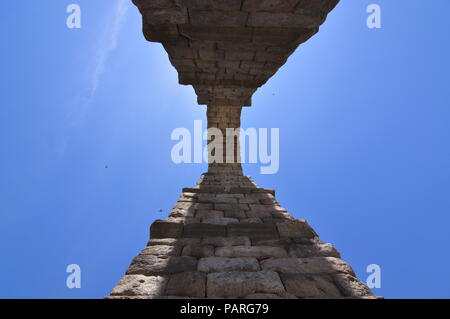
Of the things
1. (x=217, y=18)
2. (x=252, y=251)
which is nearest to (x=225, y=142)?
(x=217, y=18)

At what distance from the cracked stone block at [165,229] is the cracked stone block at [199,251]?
0.39 m

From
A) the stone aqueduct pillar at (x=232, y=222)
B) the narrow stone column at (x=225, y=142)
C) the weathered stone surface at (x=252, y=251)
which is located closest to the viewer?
the stone aqueduct pillar at (x=232, y=222)

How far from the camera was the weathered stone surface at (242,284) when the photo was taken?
179 centimetres

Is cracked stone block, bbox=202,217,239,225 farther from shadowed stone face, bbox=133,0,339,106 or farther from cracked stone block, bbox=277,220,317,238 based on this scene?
shadowed stone face, bbox=133,0,339,106

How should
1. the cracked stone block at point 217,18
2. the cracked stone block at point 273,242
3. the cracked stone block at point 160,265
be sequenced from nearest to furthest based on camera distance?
the cracked stone block at point 160,265, the cracked stone block at point 273,242, the cracked stone block at point 217,18

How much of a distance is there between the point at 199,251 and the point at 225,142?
7145mm

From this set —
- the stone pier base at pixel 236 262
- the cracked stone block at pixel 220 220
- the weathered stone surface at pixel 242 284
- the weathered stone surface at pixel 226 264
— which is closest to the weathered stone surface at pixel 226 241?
the stone pier base at pixel 236 262

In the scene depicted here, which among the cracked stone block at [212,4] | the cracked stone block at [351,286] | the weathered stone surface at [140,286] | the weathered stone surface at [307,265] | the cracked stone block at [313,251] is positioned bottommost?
the cracked stone block at [351,286]

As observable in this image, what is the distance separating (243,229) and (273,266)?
2.76 feet

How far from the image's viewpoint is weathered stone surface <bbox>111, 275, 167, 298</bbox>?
1758 mm

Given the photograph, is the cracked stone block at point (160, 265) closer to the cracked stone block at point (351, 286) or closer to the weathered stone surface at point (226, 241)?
the weathered stone surface at point (226, 241)
